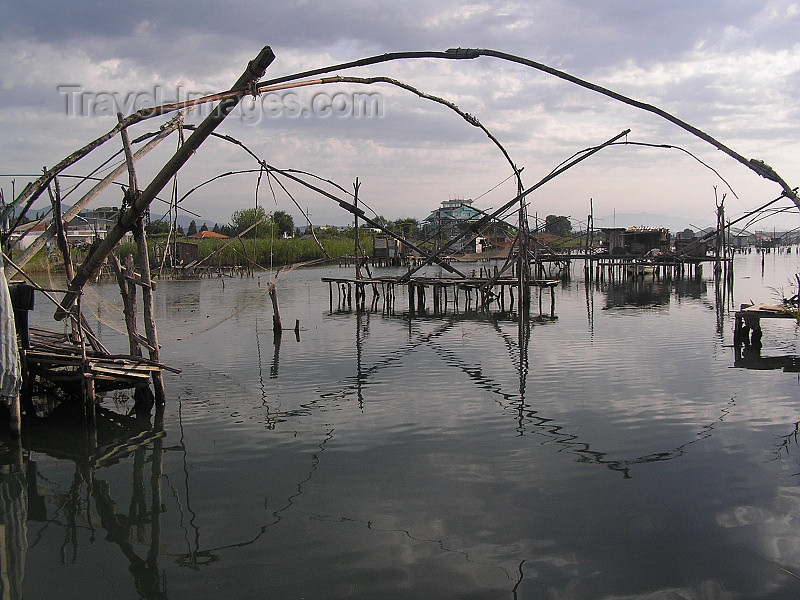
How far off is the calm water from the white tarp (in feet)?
3.08

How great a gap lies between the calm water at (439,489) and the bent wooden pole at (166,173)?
1.91 metres

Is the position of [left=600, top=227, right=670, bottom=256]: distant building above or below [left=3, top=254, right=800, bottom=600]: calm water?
above

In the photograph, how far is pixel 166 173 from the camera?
605 centimetres

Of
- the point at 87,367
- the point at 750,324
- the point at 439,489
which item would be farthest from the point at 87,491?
the point at 750,324

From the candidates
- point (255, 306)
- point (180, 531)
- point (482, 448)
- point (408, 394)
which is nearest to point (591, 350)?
point (408, 394)

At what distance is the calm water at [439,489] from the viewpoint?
4.67m

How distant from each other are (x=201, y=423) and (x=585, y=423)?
4.72 meters

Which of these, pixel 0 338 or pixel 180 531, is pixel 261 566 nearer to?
pixel 180 531

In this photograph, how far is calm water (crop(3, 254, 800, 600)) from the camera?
4.67 m

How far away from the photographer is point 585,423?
321 inches

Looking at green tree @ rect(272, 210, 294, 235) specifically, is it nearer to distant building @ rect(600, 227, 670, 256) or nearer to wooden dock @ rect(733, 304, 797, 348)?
distant building @ rect(600, 227, 670, 256)

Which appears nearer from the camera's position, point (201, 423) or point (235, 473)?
point (235, 473)

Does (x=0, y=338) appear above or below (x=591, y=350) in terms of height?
above

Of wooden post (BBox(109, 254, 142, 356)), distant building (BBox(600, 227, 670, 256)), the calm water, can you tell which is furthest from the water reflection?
distant building (BBox(600, 227, 670, 256))
